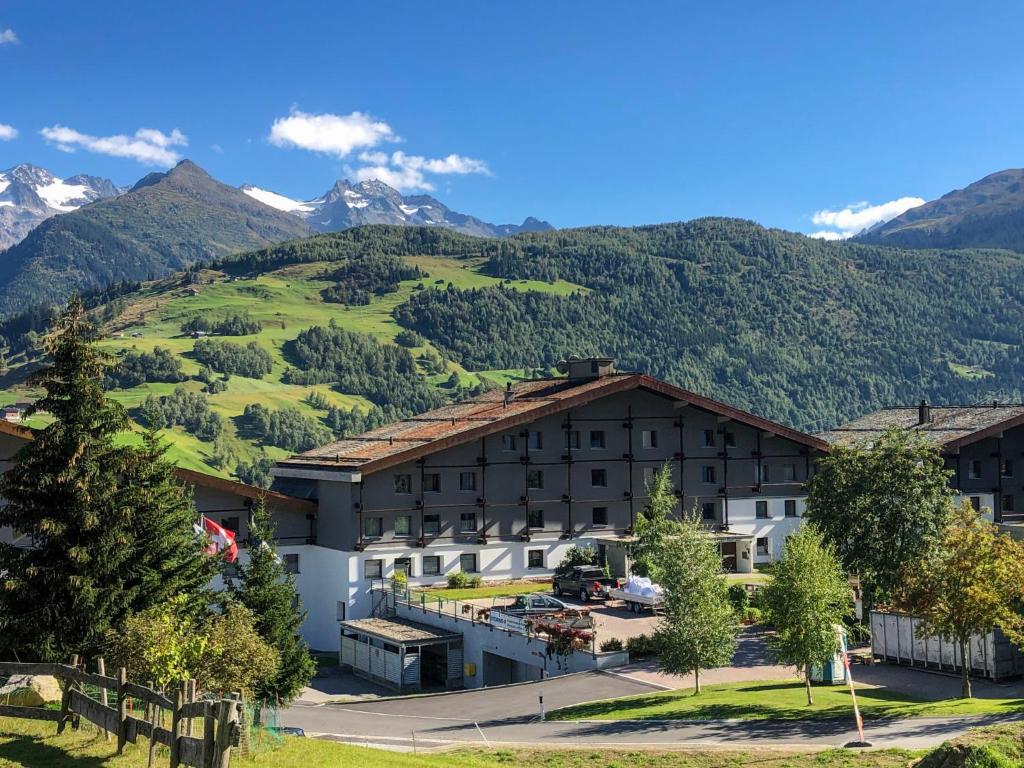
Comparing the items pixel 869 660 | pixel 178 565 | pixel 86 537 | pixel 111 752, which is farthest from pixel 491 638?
pixel 111 752

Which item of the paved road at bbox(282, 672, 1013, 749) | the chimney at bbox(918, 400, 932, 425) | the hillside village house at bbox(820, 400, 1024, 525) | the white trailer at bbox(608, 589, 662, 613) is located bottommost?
the paved road at bbox(282, 672, 1013, 749)

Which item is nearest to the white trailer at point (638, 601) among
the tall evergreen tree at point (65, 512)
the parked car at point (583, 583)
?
the parked car at point (583, 583)

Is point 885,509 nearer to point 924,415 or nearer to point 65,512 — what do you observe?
point 65,512

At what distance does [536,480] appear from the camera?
70.9 metres

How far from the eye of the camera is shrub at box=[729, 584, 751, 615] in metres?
56.6

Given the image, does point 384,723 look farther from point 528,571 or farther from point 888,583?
point 528,571

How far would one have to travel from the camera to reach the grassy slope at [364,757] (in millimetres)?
19844

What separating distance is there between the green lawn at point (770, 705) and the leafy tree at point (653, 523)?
14.5 m

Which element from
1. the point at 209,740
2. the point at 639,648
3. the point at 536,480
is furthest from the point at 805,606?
the point at 536,480

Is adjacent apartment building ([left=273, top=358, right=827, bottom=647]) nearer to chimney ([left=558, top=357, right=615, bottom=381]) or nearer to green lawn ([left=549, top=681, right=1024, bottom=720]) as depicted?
chimney ([left=558, top=357, right=615, bottom=381])

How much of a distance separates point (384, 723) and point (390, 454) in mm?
24984

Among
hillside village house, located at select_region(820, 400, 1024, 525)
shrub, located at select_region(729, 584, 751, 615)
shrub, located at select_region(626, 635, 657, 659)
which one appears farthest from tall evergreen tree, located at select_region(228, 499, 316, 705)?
hillside village house, located at select_region(820, 400, 1024, 525)

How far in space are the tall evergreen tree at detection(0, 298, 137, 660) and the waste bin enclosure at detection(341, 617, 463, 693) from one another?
23.1 meters

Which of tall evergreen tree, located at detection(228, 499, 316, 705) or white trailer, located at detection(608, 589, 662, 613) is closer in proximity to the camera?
tall evergreen tree, located at detection(228, 499, 316, 705)
